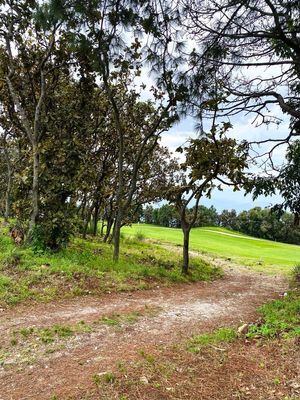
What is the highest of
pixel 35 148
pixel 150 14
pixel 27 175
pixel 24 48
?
pixel 24 48

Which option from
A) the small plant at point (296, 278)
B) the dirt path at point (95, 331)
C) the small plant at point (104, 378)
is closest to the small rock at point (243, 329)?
the dirt path at point (95, 331)

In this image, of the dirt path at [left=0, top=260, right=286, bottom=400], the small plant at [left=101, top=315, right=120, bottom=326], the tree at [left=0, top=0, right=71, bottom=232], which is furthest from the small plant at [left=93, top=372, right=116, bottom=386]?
the tree at [left=0, top=0, right=71, bottom=232]

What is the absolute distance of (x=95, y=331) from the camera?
5109 millimetres

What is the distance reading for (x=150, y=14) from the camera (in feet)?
21.1

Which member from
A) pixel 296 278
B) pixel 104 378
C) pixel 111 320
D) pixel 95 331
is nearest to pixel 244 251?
pixel 296 278

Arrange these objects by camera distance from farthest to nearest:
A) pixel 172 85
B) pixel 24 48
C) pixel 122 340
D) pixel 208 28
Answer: pixel 24 48
pixel 172 85
pixel 208 28
pixel 122 340

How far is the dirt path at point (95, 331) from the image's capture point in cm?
362

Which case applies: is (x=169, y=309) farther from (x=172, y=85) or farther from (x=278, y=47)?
(x=278, y=47)

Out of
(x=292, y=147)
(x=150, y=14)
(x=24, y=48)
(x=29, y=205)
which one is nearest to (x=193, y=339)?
(x=292, y=147)

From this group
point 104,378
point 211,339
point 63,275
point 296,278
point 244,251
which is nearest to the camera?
point 104,378

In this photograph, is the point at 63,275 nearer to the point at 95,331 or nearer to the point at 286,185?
the point at 95,331

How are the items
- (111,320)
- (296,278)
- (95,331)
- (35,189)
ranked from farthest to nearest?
(296,278), (35,189), (111,320), (95,331)

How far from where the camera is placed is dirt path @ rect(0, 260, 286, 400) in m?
3.62

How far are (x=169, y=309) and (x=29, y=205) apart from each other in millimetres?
6036
